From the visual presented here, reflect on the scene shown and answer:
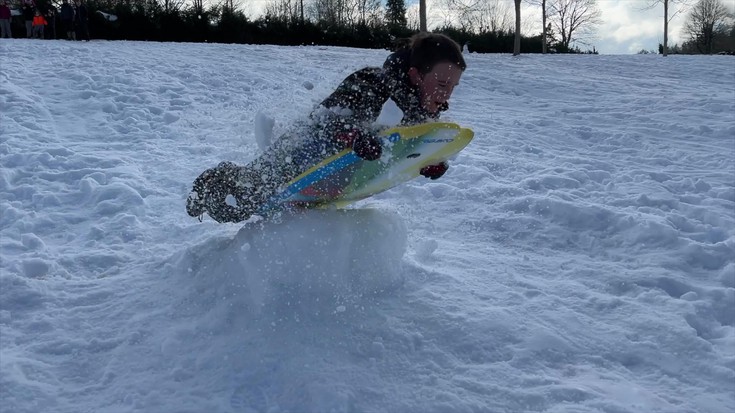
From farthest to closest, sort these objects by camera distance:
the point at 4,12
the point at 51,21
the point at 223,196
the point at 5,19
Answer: the point at 51,21, the point at 5,19, the point at 4,12, the point at 223,196

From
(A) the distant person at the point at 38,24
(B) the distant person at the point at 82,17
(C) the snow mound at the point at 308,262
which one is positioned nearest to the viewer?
(C) the snow mound at the point at 308,262

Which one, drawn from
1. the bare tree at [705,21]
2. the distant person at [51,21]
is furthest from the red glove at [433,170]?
the bare tree at [705,21]

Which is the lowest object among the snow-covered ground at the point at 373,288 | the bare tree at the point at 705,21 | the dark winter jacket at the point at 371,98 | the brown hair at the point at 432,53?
the snow-covered ground at the point at 373,288

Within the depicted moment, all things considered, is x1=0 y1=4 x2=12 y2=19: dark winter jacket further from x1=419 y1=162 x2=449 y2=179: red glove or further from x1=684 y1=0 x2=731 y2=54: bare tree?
x1=684 y1=0 x2=731 y2=54: bare tree

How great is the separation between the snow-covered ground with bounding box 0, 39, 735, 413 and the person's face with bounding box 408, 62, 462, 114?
67 cm

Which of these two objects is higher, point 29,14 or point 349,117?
point 29,14

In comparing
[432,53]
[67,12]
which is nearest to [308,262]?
[432,53]

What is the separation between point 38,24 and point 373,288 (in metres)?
19.1

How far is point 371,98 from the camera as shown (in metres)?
3.00

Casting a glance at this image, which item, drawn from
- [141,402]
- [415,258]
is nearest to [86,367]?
[141,402]

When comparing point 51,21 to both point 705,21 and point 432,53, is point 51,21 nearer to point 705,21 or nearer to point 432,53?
point 432,53

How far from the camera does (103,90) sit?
8.36 meters

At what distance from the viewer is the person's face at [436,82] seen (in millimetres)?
2951

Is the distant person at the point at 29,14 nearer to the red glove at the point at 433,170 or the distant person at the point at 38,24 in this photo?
the distant person at the point at 38,24
